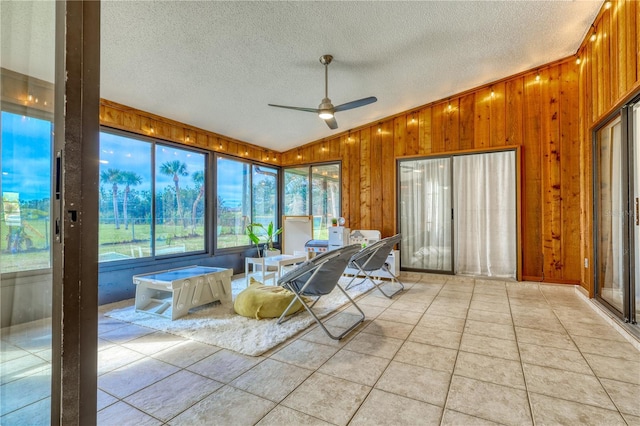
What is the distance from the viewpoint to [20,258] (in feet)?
3.12

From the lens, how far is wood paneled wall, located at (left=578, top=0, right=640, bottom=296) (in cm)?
271

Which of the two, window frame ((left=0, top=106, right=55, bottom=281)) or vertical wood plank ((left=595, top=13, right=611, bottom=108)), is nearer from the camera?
window frame ((left=0, top=106, right=55, bottom=281))

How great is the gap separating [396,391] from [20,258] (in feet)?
6.62

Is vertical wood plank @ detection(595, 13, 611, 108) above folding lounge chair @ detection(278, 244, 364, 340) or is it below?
above

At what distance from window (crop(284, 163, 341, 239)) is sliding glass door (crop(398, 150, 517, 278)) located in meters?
1.51

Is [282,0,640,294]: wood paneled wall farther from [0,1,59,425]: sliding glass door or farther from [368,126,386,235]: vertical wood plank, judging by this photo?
[0,1,59,425]: sliding glass door

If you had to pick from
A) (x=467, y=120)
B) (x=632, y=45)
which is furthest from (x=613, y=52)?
(x=467, y=120)

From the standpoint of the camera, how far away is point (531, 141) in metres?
4.86

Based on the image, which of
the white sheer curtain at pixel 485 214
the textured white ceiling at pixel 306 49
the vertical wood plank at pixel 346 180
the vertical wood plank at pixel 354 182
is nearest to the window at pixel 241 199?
the textured white ceiling at pixel 306 49

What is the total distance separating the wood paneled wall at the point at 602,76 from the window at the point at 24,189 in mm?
4038

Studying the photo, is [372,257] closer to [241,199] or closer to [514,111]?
[241,199]

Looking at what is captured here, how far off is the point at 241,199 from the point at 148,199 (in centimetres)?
196

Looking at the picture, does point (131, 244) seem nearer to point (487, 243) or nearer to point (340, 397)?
point (340, 397)

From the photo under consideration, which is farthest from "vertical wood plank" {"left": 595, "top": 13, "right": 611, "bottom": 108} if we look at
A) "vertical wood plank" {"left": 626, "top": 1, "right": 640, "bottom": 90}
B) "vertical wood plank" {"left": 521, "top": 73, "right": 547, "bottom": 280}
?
"vertical wood plank" {"left": 521, "top": 73, "right": 547, "bottom": 280}
